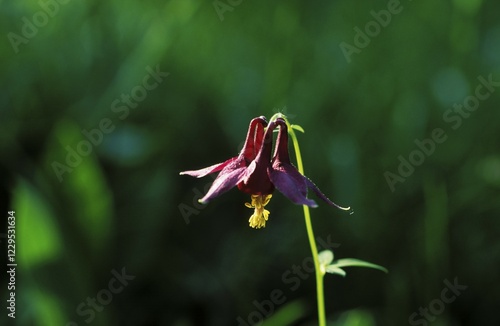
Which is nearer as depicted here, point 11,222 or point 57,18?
point 11,222

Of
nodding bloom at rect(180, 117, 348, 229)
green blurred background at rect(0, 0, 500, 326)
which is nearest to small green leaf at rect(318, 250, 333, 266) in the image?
nodding bloom at rect(180, 117, 348, 229)

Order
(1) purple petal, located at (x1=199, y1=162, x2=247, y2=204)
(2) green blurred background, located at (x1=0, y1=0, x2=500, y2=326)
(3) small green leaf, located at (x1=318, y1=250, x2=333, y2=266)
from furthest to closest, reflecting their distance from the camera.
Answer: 1. (2) green blurred background, located at (x1=0, y1=0, x2=500, y2=326)
2. (3) small green leaf, located at (x1=318, y1=250, x2=333, y2=266)
3. (1) purple petal, located at (x1=199, y1=162, x2=247, y2=204)

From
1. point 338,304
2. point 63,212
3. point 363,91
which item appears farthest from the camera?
point 363,91

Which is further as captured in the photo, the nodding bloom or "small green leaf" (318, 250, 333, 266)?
"small green leaf" (318, 250, 333, 266)

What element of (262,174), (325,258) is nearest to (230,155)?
(325,258)

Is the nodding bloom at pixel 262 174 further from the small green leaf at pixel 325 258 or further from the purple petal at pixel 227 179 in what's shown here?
the small green leaf at pixel 325 258

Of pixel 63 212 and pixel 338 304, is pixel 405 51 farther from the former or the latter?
pixel 63 212

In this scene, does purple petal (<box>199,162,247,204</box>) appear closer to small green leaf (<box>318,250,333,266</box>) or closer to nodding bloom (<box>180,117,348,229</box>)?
nodding bloom (<box>180,117,348,229</box>)

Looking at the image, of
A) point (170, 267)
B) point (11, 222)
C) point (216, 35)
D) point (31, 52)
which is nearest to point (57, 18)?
point (31, 52)

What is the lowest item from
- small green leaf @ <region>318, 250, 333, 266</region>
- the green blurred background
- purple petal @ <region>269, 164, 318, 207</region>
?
small green leaf @ <region>318, 250, 333, 266</region>
